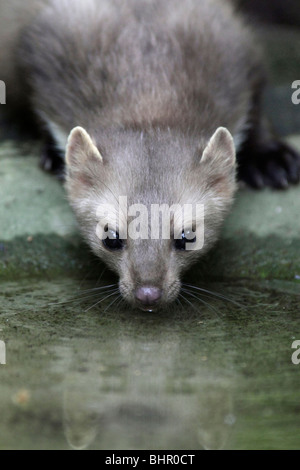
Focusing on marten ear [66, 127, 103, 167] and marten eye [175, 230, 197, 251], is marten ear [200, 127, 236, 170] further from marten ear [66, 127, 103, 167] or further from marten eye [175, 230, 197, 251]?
marten ear [66, 127, 103, 167]

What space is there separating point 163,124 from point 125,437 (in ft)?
8.55

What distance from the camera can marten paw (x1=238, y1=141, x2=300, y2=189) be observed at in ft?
20.1

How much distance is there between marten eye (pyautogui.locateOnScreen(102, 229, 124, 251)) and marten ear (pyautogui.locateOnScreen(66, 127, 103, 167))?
1.75 feet

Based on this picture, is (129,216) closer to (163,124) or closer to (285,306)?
(163,124)

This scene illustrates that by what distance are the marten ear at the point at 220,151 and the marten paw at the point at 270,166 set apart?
1.12m

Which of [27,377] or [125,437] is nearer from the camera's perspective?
[125,437]

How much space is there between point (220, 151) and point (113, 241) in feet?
3.14

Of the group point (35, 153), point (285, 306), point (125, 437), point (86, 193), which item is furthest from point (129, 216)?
point (35, 153)

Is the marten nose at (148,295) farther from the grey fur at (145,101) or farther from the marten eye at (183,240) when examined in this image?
the marten eye at (183,240)

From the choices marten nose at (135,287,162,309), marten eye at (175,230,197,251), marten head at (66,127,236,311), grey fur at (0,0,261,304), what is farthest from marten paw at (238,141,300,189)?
marten nose at (135,287,162,309)

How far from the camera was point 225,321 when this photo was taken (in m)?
4.71
